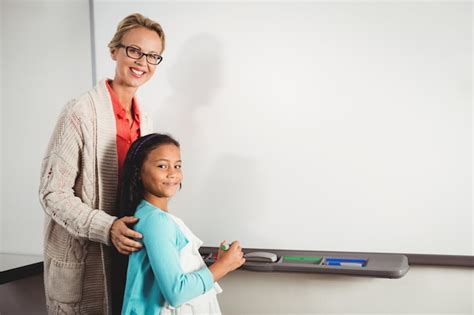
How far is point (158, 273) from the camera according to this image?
49.8 inches

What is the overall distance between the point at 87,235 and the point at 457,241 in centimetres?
107

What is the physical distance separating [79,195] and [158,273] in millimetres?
387

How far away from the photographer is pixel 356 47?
171 cm

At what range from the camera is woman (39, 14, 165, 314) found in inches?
56.2

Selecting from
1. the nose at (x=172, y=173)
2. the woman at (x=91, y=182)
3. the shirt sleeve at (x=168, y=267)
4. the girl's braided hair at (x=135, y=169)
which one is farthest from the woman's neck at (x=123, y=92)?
the shirt sleeve at (x=168, y=267)

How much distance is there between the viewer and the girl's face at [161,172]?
1.39 m

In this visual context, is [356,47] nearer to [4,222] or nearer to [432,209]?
[432,209]

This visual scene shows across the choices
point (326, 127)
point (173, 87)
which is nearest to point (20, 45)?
point (173, 87)

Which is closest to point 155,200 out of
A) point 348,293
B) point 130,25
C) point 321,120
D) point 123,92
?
point 123,92

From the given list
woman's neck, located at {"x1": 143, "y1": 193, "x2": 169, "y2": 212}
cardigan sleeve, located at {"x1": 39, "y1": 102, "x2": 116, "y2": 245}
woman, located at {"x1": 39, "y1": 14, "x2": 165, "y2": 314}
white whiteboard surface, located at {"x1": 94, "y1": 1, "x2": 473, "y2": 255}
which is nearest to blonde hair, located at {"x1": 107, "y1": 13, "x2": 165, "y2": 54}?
woman, located at {"x1": 39, "y1": 14, "x2": 165, "y2": 314}

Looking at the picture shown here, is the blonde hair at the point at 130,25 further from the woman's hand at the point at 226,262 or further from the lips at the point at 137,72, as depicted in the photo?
the woman's hand at the point at 226,262

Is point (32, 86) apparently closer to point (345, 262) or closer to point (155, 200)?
point (155, 200)

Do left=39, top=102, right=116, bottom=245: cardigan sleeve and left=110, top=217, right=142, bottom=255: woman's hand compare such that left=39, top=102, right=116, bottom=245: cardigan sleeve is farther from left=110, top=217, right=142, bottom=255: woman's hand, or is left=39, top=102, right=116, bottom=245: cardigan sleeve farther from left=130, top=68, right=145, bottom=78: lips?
left=130, top=68, right=145, bottom=78: lips

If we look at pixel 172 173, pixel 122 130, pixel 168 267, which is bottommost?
pixel 168 267
